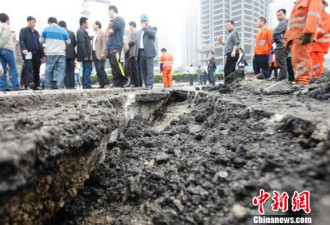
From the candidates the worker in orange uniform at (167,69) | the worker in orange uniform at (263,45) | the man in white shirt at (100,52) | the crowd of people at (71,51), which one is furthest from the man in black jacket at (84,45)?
the worker in orange uniform at (263,45)

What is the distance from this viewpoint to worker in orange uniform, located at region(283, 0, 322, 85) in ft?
10.4

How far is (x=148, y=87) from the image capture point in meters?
5.46

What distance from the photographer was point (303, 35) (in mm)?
3234

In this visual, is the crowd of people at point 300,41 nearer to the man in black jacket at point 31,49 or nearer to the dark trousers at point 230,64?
the dark trousers at point 230,64

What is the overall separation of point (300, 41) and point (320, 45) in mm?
802

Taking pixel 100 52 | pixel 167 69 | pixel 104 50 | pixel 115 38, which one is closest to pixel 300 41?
pixel 115 38

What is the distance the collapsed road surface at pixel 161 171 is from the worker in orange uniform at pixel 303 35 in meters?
1.74

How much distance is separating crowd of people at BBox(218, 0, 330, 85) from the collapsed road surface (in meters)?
1.77

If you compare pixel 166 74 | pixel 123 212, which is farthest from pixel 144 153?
pixel 166 74

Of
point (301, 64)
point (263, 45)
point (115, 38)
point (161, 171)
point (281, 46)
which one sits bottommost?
point (161, 171)

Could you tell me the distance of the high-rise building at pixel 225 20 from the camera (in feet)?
240

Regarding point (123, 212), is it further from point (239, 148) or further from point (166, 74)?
point (166, 74)

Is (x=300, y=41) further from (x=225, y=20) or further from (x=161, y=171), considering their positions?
(x=225, y=20)

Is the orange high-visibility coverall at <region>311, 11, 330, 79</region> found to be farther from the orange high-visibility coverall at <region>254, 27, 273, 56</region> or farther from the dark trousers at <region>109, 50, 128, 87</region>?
the dark trousers at <region>109, 50, 128, 87</region>
